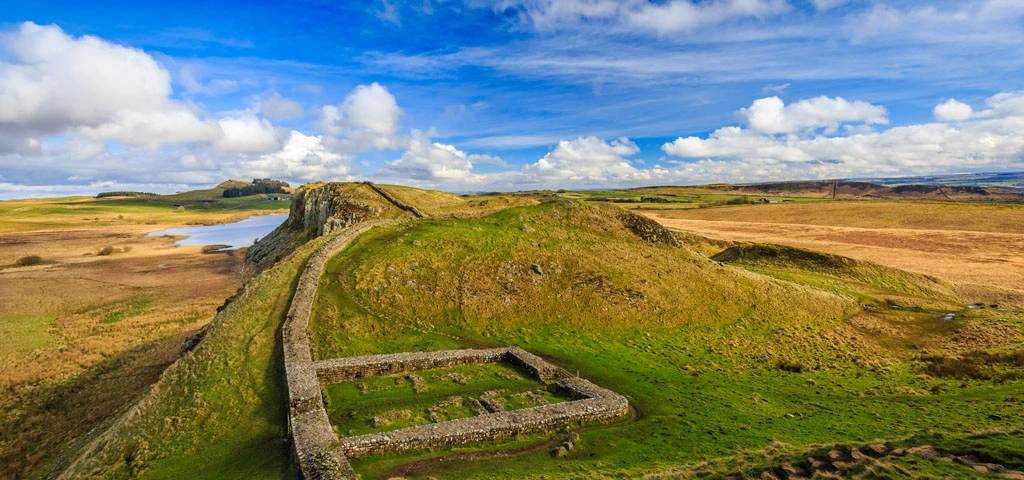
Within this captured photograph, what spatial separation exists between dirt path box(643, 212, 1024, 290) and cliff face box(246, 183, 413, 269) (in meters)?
76.6

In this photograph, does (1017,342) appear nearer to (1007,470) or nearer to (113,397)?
(1007,470)

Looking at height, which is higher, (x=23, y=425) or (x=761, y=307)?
(x=761, y=307)

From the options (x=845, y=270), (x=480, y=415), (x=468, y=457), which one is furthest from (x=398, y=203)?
(x=845, y=270)

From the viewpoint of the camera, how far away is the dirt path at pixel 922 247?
60062 mm

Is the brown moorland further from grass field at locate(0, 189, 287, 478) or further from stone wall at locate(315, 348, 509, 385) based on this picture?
grass field at locate(0, 189, 287, 478)

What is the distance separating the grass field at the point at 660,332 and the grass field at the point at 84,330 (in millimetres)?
14214

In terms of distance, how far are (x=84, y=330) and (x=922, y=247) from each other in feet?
408

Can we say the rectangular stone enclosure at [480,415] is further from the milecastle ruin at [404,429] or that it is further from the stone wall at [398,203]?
the stone wall at [398,203]

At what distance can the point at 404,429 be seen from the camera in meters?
17.2

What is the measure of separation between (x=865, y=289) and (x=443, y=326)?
4602 cm

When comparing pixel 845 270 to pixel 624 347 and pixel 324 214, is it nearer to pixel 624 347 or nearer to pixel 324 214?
pixel 624 347

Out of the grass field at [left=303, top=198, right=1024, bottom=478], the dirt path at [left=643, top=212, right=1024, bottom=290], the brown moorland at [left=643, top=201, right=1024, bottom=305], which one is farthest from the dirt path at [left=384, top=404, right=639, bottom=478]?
the dirt path at [left=643, top=212, right=1024, bottom=290]

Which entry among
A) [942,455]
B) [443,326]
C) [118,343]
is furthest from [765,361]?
[118,343]

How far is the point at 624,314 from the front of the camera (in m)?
33.3
